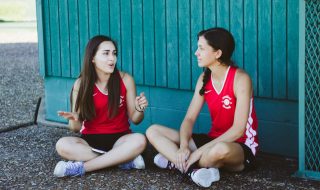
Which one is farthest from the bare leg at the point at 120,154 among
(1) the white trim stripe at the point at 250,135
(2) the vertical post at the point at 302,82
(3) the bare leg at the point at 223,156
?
(2) the vertical post at the point at 302,82

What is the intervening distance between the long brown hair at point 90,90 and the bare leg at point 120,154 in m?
0.33

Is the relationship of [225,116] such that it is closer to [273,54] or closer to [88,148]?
[273,54]

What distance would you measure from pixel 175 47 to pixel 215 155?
1.71 metres

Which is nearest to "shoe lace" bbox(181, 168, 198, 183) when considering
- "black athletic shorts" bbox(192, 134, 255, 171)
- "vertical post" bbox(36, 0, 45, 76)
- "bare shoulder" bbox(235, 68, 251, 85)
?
"black athletic shorts" bbox(192, 134, 255, 171)

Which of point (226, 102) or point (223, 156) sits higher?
point (226, 102)

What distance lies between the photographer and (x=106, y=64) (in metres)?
5.59

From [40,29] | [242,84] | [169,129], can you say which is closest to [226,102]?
[242,84]

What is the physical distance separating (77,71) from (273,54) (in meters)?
2.55

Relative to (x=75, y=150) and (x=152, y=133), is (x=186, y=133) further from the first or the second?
(x=75, y=150)

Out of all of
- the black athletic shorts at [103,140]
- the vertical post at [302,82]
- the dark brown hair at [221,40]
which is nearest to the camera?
the vertical post at [302,82]

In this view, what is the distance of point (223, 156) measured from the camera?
5.07 m

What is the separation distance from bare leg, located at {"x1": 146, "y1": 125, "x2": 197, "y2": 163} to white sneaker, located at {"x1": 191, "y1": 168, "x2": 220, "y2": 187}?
32cm

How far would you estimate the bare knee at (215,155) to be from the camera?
16.5 feet

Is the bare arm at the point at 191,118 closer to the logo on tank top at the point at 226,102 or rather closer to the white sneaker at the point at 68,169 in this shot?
the logo on tank top at the point at 226,102
